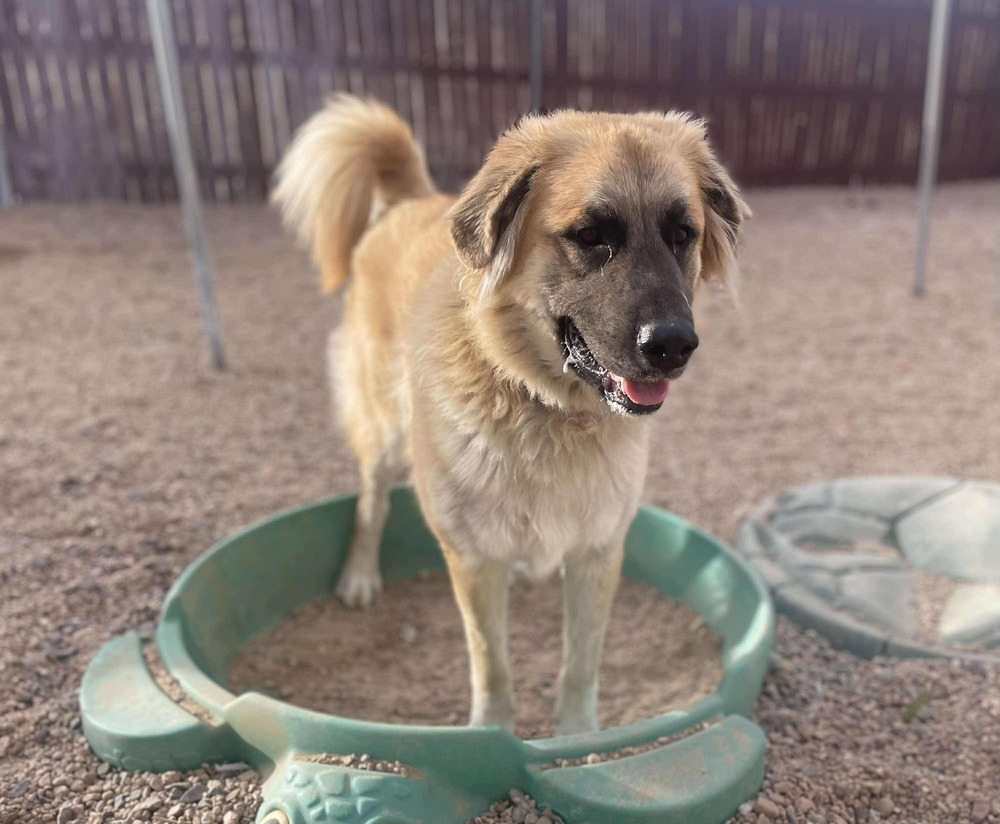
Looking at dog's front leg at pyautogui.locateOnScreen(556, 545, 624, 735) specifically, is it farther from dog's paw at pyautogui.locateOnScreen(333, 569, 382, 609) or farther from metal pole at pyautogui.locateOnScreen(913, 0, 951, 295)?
metal pole at pyautogui.locateOnScreen(913, 0, 951, 295)

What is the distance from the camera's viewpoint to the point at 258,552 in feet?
9.15

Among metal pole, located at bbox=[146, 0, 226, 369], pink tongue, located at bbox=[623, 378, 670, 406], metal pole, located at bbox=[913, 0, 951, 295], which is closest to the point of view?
pink tongue, located at bbox=[623, 378, 670, 406]

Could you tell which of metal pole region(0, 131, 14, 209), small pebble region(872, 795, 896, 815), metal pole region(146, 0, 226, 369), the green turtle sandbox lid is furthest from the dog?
metal pole region(0, 131, 14, 209)

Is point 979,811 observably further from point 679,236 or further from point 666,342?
point 679,236

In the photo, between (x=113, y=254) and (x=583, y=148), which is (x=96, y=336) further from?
(x=583, y=148)

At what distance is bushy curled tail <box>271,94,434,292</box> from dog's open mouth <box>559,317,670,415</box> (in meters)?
1.66

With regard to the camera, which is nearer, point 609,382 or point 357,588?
point 609,382

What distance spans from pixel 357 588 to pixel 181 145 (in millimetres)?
2708

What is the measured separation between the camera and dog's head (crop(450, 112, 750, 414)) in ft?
5.63

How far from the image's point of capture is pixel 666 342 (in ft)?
5.42

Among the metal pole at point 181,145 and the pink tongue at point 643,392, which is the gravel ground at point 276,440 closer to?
the metal pole at point 181,145

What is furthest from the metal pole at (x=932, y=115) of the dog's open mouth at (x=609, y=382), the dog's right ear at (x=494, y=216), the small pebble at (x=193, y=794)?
the small pebble at (x=193, y=794)

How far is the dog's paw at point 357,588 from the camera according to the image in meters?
3.09

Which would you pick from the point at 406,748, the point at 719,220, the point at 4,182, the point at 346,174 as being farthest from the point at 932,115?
the point at 4,182
